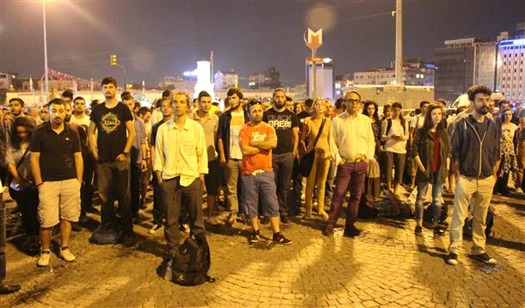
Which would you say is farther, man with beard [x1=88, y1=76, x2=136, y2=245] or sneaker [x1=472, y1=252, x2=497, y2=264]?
man with beard [x1=88, y1=76, x2=136, y2=245]

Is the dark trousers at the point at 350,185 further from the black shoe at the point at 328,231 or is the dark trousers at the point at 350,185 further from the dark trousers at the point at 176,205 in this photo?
the dark trousers at the point at 176,205

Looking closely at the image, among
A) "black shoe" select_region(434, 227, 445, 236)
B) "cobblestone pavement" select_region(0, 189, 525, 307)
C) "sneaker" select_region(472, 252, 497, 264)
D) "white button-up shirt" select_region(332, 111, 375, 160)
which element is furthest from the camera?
"black shoe" select_region(434, 227, 445, 236)

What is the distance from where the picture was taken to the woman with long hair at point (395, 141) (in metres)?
9.09

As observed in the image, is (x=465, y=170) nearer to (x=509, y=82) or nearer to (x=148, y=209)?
(x=148, y=209)

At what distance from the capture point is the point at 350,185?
6.80 metres

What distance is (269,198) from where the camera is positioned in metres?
6.27

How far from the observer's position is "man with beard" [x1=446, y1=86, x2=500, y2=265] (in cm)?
557

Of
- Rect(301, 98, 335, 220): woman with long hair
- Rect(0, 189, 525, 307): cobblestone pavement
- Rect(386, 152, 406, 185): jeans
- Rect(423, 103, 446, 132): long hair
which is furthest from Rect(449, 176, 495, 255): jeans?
Rect(386, 152, 406, 185): jeans

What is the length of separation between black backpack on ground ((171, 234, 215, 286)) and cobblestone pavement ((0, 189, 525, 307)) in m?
0.10

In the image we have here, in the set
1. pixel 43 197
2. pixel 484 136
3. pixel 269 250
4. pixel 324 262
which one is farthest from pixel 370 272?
pixel 43 197

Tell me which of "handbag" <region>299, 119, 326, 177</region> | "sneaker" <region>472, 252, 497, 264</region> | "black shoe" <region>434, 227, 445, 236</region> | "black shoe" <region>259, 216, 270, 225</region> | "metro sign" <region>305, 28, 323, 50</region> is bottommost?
"sneaker" <region>472, 252, 497, 264</region>

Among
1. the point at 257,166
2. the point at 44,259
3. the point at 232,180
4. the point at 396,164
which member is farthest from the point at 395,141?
the point at 44,259

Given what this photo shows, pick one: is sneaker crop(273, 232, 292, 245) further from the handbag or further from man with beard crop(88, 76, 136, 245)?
man with beard crop(88, 76, 136, 245)

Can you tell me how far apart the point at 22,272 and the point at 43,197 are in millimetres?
916
